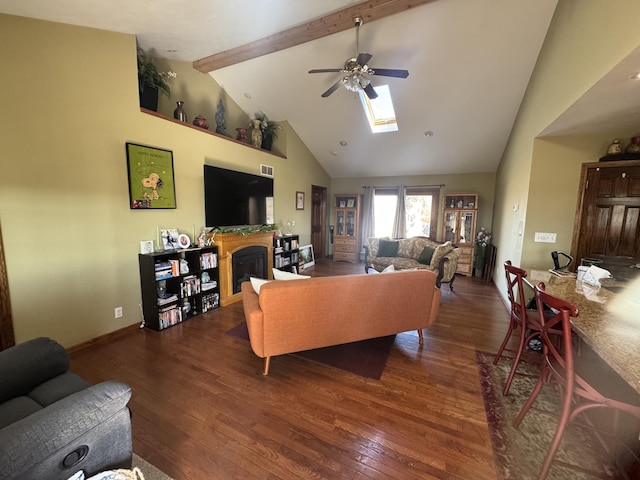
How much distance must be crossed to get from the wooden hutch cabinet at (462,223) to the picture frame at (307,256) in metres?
3.31

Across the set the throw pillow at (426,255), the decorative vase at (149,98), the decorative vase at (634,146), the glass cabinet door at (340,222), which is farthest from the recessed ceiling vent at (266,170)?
the decorative vase at (634,146)

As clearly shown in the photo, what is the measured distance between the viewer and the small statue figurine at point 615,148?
2.84m

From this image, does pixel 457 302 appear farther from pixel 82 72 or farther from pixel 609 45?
pixel 82 72

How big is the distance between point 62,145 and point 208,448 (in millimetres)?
2881

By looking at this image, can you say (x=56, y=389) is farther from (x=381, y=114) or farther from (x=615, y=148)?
(x=381, y=114)

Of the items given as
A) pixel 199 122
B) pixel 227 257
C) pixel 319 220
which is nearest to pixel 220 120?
pixel 199 122

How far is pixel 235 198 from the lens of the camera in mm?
4195

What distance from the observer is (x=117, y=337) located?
9.31 feet

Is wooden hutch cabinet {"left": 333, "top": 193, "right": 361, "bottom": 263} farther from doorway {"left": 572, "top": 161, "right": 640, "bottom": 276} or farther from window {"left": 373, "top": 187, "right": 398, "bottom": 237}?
doorway {"left": 572, "top": 161, "right": 640, "bottom": 276}

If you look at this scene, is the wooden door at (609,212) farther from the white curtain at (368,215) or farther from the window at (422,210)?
the white curtain at (368,215)

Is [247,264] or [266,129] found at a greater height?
[266,129]

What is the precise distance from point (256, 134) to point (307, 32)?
81.0 inches

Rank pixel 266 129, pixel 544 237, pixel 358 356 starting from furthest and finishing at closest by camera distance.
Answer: pixel 266 129
pixel 544 237
pixel 358 356

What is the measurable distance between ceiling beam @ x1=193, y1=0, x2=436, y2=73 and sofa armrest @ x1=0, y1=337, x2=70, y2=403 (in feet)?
12.2
